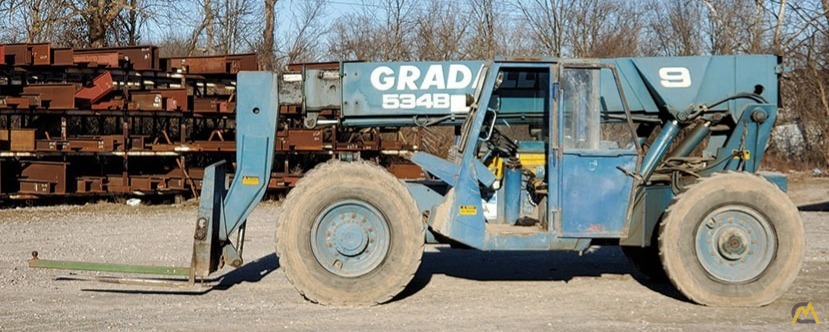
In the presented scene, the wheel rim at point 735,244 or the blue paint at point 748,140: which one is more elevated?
the blue paint at point 748,140

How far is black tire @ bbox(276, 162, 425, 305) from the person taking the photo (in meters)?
8.54

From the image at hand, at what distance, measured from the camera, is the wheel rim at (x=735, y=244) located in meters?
8.63

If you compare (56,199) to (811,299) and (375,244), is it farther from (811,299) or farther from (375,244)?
(811,299)

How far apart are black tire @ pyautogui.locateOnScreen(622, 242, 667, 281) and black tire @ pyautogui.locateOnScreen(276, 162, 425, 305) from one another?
2979 mm

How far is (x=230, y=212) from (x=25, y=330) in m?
2.24

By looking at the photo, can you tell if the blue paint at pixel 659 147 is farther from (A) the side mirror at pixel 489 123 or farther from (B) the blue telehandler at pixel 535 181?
(A) the side mirror at pixel 489 123

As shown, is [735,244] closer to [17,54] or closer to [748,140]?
[748,140]

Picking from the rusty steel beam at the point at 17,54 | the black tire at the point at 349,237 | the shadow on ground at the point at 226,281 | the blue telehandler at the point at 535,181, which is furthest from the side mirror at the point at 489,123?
the rusty steel beam at the point at 17,54

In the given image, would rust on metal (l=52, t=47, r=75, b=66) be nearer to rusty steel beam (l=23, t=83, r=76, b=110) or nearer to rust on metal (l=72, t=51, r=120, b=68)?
rust on metal (l=72, t=51, r=120, b=68)

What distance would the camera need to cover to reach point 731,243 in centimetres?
865

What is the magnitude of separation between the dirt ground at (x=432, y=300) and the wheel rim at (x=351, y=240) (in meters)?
0.41

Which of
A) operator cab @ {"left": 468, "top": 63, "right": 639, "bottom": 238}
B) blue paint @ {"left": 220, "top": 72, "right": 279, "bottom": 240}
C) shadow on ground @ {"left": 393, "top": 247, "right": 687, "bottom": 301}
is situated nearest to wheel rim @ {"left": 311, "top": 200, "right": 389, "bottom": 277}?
shadow on ground @ {"left": 393, "top": 247, "right": 687, "bottom": 301}

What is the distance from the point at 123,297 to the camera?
909 cm

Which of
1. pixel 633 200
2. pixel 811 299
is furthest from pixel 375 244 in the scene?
pixel 811 299
